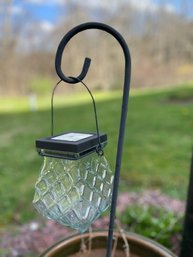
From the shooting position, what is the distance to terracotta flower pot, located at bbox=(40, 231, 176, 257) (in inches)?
32.6

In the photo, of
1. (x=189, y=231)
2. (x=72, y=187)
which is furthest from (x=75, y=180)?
(x=189, y=231)

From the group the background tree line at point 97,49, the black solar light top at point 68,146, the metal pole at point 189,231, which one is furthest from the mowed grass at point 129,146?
the background tree line at point 97,49

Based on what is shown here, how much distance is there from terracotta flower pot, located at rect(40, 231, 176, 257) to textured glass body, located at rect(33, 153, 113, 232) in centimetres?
21

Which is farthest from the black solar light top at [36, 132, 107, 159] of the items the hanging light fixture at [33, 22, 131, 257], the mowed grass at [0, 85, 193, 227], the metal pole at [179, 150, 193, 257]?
the mowed grass at [0, 85, 193, 227]

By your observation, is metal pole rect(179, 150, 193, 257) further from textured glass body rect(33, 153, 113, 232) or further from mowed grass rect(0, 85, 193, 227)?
mowed grass rect(0, 85, 193, 227)

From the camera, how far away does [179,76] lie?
907 cm

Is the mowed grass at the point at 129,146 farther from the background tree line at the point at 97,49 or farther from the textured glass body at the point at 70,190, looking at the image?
the background tree line at the point at 97,49

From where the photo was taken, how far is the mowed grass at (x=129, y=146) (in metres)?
2.22

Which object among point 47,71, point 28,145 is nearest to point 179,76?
point 47,71

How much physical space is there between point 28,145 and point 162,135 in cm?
173

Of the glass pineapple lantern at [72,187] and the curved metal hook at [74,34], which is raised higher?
the curved metal hook at [74,34]

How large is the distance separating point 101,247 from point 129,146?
7.85 feet

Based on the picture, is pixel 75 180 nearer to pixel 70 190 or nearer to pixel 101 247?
pixel 70 190

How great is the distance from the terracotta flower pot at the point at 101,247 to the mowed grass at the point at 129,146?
3.49 ft
